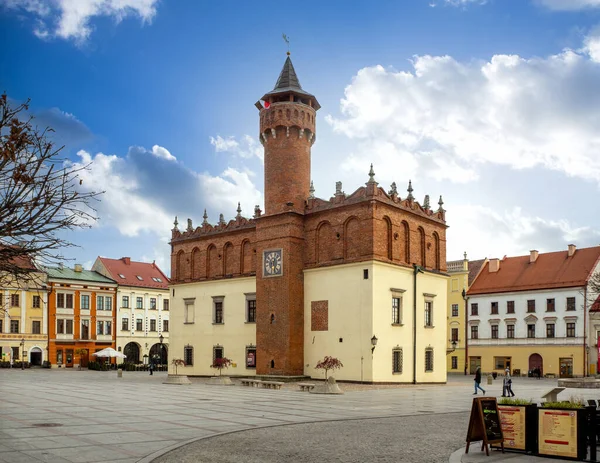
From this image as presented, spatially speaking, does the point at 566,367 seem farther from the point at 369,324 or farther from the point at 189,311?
the point at 189,311

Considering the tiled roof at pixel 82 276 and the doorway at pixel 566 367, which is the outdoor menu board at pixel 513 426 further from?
the tiled roof at pixel 82 276

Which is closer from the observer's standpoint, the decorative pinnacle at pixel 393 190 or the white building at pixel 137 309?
the decorative pinnacle at pixel 393 190

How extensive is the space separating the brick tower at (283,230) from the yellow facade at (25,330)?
33.3 m

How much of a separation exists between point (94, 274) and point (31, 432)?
213ft

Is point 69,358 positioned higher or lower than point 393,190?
lower

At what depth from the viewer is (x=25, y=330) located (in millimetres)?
67750

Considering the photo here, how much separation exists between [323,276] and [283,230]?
392cm

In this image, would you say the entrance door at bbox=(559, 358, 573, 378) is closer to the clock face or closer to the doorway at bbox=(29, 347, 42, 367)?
the clock face

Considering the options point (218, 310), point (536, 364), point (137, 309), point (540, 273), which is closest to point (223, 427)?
point (218, 310)

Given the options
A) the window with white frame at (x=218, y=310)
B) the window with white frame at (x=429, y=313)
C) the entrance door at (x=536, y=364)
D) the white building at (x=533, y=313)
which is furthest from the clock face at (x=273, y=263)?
the entrance door at (x=536, y=364)

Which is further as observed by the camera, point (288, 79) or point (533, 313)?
point (533, 313)

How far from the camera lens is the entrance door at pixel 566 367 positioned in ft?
192

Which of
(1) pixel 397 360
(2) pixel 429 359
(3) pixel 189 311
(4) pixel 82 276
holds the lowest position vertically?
(2) pixel 429 359

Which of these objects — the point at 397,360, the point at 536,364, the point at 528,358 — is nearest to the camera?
the point at 397,360
